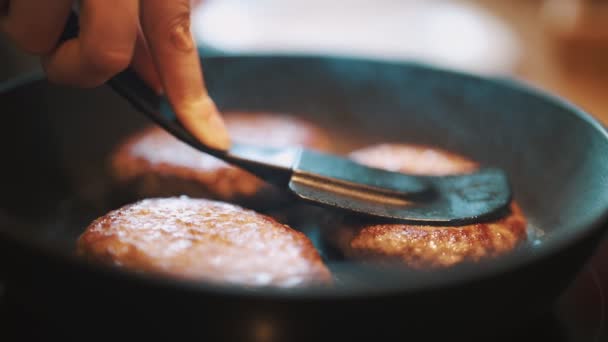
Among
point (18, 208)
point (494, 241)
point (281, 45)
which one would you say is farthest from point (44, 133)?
point (281, 45)

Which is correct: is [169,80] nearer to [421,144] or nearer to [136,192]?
[136,192]

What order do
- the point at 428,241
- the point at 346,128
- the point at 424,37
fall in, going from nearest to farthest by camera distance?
the point at 428,241 → the point at 346,128 → the point at 424,37

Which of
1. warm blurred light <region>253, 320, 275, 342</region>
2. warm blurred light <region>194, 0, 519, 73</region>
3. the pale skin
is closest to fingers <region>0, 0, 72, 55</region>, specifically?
the pale skin

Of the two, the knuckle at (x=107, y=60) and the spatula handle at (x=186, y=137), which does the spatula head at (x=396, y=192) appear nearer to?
the spatula handle at (x=186, y=137)

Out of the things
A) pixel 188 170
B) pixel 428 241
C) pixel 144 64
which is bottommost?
pixel 188 170

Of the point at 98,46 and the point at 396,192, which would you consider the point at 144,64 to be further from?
the point at 396,192

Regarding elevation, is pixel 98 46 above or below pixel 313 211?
above

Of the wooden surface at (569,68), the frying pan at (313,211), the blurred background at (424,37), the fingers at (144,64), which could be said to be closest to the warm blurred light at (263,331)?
the frying pan at (313,211)

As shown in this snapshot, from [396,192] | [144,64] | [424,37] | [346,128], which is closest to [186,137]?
[144,64]
